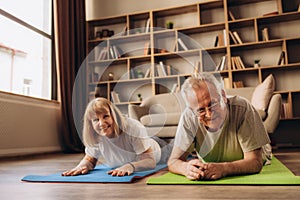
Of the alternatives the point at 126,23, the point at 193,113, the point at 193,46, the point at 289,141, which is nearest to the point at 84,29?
the point at 126,23

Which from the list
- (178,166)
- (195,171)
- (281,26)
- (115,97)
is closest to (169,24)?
(115,97)

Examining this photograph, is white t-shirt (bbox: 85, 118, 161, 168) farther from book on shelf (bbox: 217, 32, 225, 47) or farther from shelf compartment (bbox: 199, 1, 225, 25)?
shelf compartment (bbox: 199, 1, 225, 25)

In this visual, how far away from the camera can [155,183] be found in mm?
1189

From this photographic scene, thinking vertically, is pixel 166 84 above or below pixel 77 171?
above

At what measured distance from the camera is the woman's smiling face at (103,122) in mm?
1443

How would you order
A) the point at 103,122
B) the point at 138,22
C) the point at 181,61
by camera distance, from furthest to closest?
the point at 138,22, the point at 181,61, the point at 103,122

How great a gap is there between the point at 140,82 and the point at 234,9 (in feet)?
5.29

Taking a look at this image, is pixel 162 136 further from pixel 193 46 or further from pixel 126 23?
pixel 126 23

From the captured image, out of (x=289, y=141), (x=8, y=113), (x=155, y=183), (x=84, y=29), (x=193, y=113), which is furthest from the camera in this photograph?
(x=84, y=29)

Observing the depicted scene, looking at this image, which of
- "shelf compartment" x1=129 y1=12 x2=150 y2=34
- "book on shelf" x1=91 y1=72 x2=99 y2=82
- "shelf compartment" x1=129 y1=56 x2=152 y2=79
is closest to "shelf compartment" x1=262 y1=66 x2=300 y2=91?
"shelf compartment" x1=129 y1=56 x2=152 y2=79

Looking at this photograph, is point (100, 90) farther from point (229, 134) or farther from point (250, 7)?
point (229, 134)

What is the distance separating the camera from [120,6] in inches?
185

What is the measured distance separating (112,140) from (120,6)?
3.55 meters

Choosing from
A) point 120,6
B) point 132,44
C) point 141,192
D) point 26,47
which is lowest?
point 141,192
